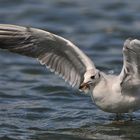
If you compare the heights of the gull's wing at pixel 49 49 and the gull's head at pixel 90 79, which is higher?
the gull's wing at pixel 49 49

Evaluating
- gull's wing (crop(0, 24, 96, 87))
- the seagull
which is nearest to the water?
the seagull

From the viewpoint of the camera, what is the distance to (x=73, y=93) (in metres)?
15.6

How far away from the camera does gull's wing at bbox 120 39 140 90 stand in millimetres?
11930

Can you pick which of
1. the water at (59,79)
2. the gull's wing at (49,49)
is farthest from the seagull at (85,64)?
the water at (59,79)

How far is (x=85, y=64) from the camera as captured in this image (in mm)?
13156

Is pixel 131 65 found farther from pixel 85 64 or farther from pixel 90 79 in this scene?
pixel 85 64

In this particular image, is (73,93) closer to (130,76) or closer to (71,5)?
(130,76)

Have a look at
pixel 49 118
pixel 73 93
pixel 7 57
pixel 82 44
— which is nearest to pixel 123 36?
pixel 82 44

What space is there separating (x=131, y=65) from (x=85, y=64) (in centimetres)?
100

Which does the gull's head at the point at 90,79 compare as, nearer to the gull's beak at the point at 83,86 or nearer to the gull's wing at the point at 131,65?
the gull's beak at the point at 83,86

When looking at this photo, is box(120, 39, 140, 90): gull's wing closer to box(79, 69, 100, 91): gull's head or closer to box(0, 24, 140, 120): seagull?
box(0, 24, 140, 120): seagull

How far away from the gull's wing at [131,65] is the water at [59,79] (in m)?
0.88

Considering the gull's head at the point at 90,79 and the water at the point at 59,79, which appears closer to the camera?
the gull's head at the point at 90,79

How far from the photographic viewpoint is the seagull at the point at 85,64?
12.7m
